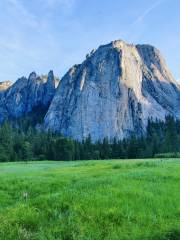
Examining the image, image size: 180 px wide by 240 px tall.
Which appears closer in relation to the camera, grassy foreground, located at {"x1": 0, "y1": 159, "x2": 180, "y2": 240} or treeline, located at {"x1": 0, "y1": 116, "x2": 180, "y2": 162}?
grassy foreground, located at {"x1": 0, "y1": 159, "x2": 180, "y2": 240}

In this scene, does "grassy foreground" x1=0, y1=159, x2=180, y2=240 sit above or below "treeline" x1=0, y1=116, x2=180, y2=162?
below

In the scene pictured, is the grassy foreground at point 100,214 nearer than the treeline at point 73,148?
Yes

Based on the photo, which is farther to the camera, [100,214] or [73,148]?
[73,148]

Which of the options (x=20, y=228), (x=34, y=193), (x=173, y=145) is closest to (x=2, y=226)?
(x=20, y=228)

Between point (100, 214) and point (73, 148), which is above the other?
point (73, 148)

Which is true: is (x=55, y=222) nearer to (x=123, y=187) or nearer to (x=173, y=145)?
(x=123, y=187)

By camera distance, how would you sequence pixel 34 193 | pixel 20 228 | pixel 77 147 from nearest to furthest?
1. pixel 20 228
2. pixel 34 193
3. pixel 77 147

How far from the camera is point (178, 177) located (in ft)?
73.9

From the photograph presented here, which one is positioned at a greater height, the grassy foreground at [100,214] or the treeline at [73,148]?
the treeline at [73,148]

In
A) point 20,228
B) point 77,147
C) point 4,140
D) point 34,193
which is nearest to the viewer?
point 20,228

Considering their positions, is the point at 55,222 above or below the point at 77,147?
below

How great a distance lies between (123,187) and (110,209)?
3.26 meters

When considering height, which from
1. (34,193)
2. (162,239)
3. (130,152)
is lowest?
(162,239)

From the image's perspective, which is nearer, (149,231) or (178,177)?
(149,231)
